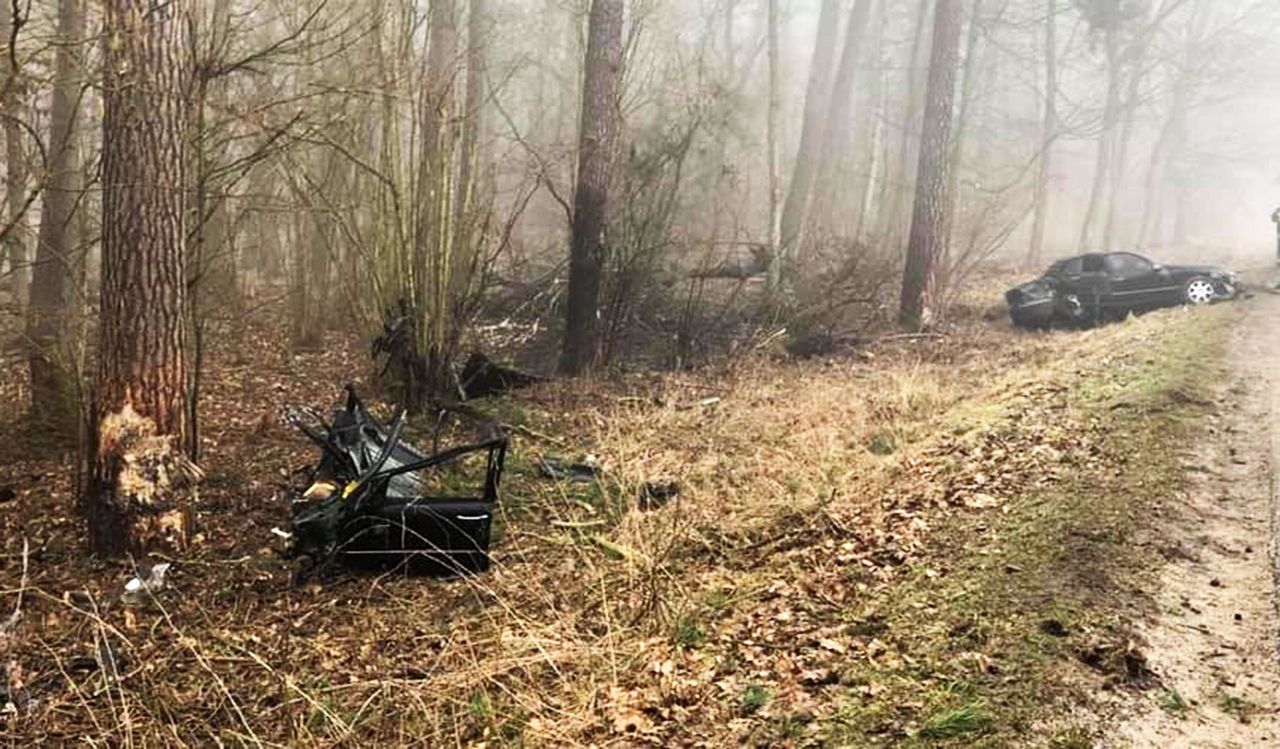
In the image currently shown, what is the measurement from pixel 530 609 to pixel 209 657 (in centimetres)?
168

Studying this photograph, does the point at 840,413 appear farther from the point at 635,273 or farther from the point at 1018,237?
the point at 1018,237

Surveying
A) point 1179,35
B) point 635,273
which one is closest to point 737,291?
point 635,273

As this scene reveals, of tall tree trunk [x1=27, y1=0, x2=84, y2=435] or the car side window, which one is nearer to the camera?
tall tree trunk [x1=27, y1=0, x2=84, y2=435]

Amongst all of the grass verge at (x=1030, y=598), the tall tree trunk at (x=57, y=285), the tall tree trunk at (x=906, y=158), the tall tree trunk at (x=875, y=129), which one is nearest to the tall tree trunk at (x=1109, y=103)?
the tall tree trunk at (x=906, y=158)

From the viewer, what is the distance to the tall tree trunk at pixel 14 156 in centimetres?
537

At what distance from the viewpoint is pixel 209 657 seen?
455 centimetres

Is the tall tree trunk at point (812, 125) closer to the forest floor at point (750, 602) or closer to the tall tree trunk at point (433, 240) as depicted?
the tall tree trunk at point (433, 240)

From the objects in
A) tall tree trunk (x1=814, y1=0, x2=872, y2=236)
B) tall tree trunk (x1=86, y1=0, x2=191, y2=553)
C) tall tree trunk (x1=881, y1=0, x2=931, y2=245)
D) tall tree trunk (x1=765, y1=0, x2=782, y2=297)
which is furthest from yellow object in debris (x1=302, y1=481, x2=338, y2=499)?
tall tree trunk (x1=881, y1=0, x2=931, y2=245)

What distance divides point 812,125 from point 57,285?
621 inches

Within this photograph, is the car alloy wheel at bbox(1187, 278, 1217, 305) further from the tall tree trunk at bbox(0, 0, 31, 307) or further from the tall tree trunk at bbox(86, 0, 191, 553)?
the tall tree trunk at bbox(0, 0, 31, 307)

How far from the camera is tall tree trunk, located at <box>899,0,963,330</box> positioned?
1438 cm

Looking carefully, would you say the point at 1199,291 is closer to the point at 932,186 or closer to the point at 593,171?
the point at 932,186

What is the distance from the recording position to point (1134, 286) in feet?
50.8

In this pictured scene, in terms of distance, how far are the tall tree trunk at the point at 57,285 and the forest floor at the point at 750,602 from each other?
42 cm
